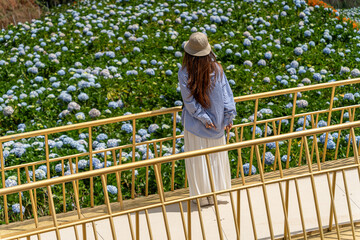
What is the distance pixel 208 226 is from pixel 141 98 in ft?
9.77

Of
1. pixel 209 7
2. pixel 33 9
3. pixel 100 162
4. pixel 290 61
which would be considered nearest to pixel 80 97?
pixel 100 162

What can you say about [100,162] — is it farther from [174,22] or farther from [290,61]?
[174,22]

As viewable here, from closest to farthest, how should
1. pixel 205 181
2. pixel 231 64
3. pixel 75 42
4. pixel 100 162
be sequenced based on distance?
pixel 205 181, pixel 100 162, pixel 231 64, pixel 75 42

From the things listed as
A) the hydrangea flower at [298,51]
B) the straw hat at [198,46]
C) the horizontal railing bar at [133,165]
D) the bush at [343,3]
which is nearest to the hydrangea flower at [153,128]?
the straw hat at [198,46]

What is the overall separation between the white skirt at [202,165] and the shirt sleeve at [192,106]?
0.68 feet

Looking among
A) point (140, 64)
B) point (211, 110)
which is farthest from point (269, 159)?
point (140, 64)

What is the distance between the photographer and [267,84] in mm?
6469

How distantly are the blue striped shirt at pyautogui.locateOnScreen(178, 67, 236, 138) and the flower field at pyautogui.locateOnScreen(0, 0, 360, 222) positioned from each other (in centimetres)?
94

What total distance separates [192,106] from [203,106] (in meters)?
0.10

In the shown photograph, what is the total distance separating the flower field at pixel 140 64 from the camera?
5.06 m

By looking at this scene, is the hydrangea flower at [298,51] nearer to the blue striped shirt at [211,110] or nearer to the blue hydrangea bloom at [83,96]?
the blue hydrangea bloom at [83,96]

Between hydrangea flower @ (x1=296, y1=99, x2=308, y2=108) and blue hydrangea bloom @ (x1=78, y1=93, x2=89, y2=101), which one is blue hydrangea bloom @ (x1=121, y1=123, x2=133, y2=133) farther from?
hydrangea flower @ (x1=296, y1=99, x2=308, y2=108)

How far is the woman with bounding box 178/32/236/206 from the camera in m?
3.53

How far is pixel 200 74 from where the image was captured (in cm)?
353
